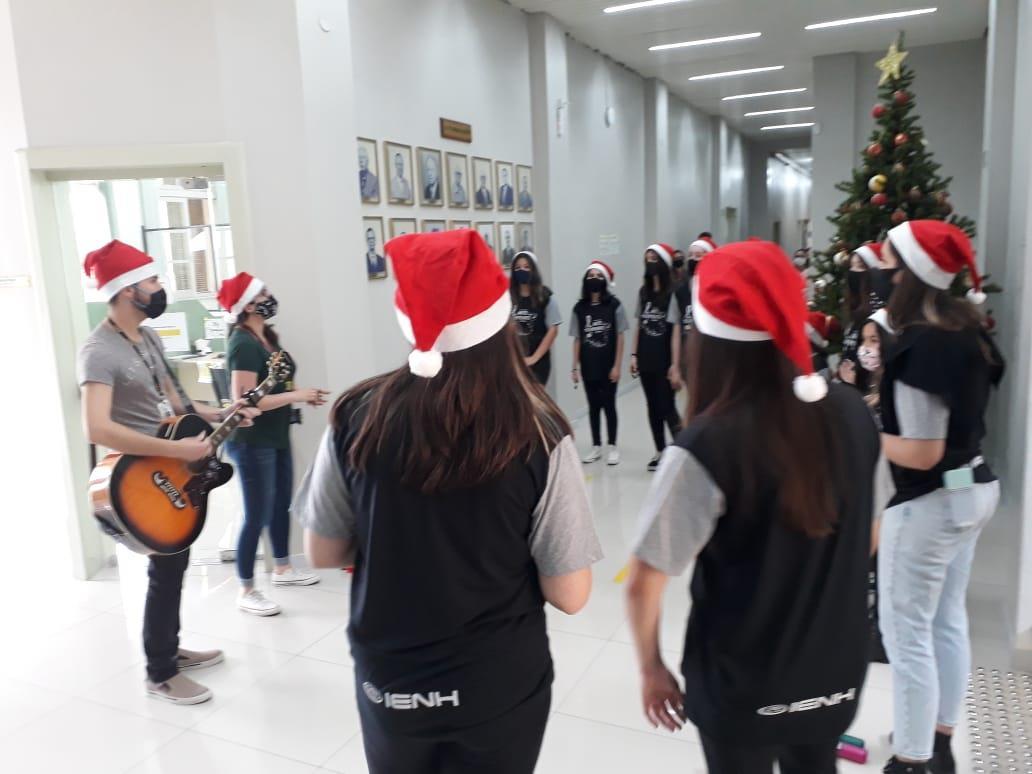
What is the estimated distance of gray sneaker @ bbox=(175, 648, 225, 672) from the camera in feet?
10.6

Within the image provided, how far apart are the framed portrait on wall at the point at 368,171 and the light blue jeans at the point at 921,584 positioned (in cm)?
372

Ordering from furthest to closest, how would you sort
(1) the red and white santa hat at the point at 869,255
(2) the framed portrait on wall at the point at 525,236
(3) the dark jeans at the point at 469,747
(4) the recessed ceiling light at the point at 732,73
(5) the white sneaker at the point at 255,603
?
(4) the recessed ceiling light at the point at 732,73
(2) the framed portrait on wall at the point at 525,236
(5) the white sneaker at the point at 255,603
(1) the red and white santa hat at the point at 869,255
(3) the dark jeans at the point at 469,747

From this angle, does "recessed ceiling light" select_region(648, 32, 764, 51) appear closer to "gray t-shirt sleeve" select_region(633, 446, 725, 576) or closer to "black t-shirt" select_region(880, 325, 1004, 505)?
"black t-shirt" select_region(880, 325, 1004, 505)

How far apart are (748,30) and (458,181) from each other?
411cm

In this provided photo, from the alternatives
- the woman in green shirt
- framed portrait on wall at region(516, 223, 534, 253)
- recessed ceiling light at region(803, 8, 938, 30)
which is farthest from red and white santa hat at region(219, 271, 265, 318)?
recessed ceiling light at region(803, 8, 938, 30)

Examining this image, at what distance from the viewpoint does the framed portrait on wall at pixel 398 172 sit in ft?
17.0

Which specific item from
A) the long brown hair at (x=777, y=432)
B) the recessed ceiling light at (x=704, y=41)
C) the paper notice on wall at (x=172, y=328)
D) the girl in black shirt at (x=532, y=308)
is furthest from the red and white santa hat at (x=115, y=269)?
the recessed ceiling light at (x=704, y=41)

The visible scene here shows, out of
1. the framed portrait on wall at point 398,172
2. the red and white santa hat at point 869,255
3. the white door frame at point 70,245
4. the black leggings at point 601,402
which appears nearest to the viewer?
the red and white santa hat at point 869,255

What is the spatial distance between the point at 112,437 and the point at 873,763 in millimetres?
2772

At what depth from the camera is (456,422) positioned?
1.31 m

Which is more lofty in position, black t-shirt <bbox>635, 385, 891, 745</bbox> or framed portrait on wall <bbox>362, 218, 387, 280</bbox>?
framed portrait on wall <bbox>362, 218, 387, 280</bbox>

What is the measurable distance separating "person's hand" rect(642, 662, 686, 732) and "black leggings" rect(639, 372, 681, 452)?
434 centimetres

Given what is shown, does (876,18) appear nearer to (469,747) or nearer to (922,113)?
(922,113)

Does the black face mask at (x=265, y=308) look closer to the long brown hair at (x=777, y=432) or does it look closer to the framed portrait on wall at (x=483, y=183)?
the long brown hair at (x=777, y=432)
